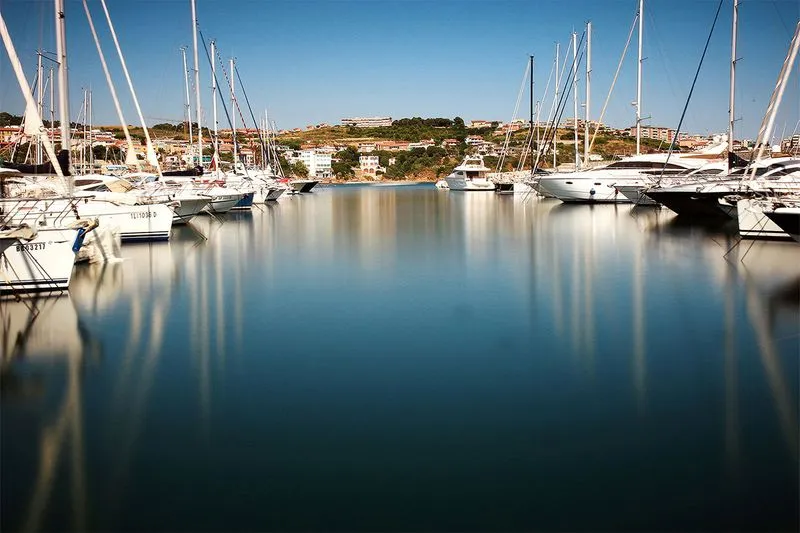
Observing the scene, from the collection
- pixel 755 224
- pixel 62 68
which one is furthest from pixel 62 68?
pixel 755 224

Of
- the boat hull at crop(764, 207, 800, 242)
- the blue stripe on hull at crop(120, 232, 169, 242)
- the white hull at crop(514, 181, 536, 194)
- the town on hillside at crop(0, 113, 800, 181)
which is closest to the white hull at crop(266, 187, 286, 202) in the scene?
the white hull at crop(514, 181, 536, 194)

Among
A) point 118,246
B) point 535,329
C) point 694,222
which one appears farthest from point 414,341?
point 694,222

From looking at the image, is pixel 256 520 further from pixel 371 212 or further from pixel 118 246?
pixel 371 212

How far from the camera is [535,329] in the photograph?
9.74 m

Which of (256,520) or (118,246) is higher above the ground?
(118,246)

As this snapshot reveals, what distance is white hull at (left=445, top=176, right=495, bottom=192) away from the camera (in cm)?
5966

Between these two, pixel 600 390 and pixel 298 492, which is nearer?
pixel 298 492

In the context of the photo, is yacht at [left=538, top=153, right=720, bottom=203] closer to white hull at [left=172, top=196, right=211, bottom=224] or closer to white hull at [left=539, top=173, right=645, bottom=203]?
white hull at [left=539, top=173, right=645, bottom=203]

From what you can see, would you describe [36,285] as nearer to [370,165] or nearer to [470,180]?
[470,180]

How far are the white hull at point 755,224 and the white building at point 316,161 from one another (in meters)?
110

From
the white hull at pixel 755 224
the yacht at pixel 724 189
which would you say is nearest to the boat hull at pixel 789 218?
the yacht at pixel 724 189

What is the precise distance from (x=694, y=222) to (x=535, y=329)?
1666 centimetres

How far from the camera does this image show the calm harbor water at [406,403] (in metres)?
4.79

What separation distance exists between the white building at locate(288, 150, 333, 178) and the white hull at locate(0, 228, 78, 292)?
114737 mm
